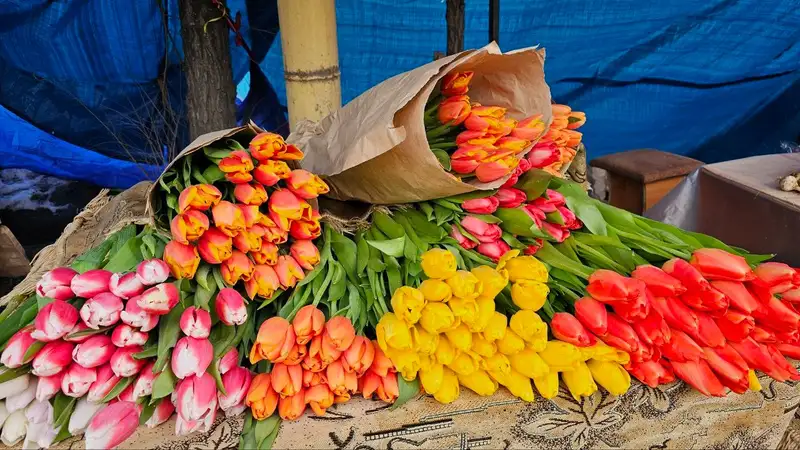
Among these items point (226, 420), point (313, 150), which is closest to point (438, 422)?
point (226, 420)

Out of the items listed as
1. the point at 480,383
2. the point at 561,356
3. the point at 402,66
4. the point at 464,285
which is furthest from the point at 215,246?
the point at 402,66

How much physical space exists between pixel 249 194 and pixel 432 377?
0.51 m

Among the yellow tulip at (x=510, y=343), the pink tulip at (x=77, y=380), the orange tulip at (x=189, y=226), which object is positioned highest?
the orange tulip at (x=189, y=226)

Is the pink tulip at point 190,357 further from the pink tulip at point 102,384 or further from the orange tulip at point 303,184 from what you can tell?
the orange tulip at point 303,184

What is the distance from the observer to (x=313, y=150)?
1371 millimetres

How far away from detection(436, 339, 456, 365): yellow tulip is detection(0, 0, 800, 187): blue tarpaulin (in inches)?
81.6

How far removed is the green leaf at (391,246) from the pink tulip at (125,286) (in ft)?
1.51

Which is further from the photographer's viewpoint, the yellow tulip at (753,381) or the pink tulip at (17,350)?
the yellow tulip at (753,381)

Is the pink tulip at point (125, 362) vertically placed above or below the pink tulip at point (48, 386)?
above

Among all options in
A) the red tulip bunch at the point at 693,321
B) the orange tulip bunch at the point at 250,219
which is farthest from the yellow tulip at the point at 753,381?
the orange tulip bunch at the point at 250,219

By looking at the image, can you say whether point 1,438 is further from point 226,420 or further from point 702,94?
point 702,94

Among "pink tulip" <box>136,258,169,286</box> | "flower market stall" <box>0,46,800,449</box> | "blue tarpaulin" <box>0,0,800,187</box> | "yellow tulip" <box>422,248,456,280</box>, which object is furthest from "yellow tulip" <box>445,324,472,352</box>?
"blue tarpaulin" <box>0,0,800,187</box>

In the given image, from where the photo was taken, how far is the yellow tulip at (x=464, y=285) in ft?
3.12

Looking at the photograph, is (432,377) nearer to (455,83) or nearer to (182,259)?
(182,259)
